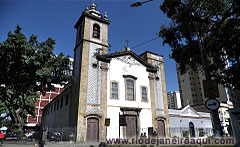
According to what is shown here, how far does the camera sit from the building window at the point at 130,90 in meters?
18.3

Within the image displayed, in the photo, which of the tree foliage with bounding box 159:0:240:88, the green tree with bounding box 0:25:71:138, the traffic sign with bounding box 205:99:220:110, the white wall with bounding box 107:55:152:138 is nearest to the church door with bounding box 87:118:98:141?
the white wall with bounding box 107:55:152:138

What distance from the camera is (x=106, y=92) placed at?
16.9 m

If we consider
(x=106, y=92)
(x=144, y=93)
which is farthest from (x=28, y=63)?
(x=144, y=93)

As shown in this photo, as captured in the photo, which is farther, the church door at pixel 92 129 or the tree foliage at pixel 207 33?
the church door at pixel 92 129

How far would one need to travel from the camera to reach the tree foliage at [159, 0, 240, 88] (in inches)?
331

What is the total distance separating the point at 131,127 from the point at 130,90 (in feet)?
13.2

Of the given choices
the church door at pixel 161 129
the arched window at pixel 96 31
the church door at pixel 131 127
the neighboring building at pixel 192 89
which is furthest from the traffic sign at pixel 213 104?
the neighboring building at pixel 192 89

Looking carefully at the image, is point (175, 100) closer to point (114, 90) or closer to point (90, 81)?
point (114, 90)

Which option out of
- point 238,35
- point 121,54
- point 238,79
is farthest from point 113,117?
point 238,35

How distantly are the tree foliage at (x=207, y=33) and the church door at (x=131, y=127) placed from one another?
26.9 ft

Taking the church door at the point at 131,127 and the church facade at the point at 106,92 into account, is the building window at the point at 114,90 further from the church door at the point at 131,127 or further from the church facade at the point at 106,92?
the church door at the point at 131,127

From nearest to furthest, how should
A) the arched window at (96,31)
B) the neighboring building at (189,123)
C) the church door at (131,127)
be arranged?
the church door at (131,127) < the arched window at (96,31) < the neighboring building at (189,123)

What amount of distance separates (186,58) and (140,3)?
5.76m

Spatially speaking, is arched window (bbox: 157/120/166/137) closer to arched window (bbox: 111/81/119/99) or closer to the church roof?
arched window (bbox: 111/81/119/99)
